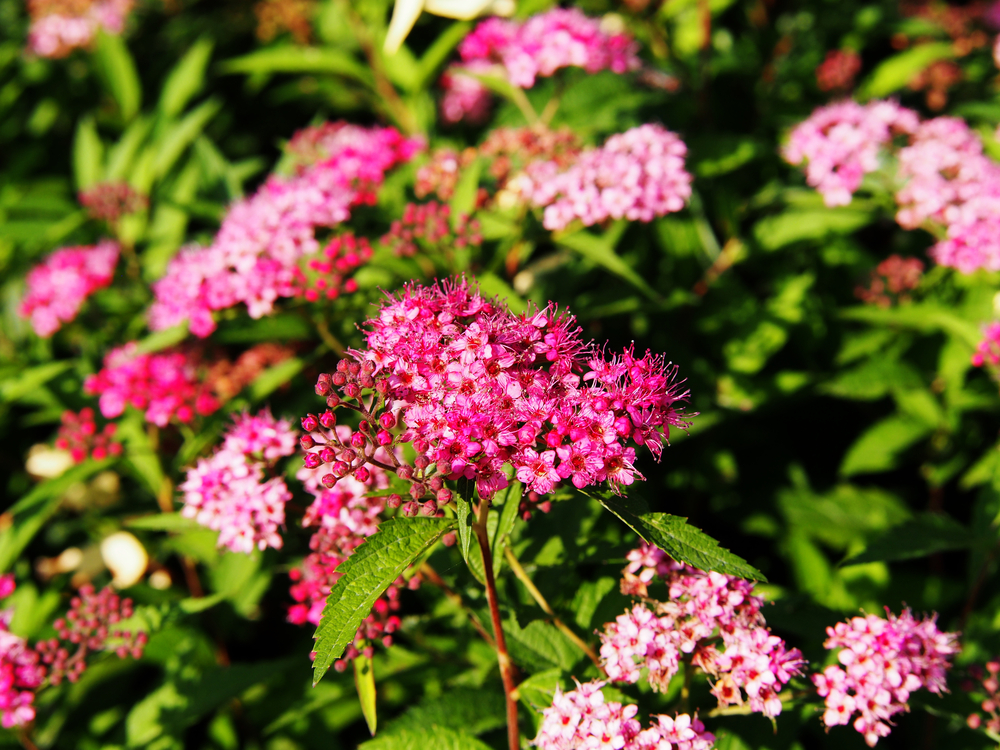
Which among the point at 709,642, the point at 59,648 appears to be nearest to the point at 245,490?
the point at 59,648

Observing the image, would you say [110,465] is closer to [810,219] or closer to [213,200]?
[213,200]

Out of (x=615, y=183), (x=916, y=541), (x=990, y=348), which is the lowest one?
(x=916, y=541)

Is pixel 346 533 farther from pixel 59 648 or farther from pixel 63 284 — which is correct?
pixel 63 284

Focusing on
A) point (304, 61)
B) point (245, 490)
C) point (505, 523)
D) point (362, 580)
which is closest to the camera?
point (362, 580)

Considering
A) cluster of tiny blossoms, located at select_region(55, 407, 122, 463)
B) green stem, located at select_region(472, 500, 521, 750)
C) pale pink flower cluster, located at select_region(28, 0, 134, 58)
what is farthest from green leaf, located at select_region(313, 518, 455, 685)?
pale pink flower cluster, located at select_region(28, 0, 134, 58)

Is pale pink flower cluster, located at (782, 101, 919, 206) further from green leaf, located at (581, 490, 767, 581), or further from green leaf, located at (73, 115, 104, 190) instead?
green leaf, located at (73, 115, 104, 190)

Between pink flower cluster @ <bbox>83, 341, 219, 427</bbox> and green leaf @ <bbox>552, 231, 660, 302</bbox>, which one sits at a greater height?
green leaf @ <bbox>552, 231, 660, 302</bbox>
